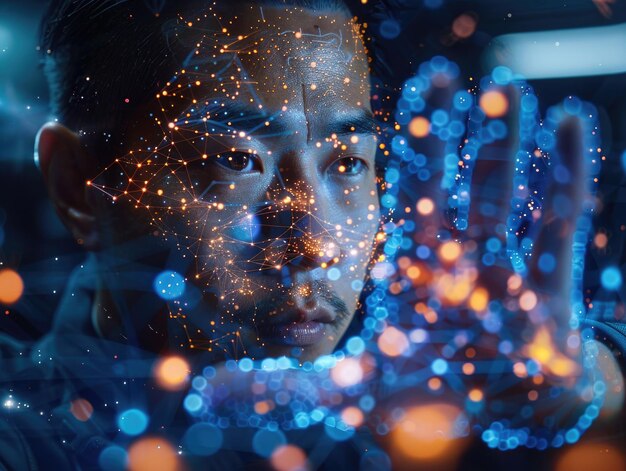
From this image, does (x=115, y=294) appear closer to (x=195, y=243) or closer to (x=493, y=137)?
(x=195, y=243)

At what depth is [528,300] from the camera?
1.00 metres

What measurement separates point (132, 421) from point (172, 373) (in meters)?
0.10

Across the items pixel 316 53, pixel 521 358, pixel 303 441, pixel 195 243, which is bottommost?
pixel 303 441

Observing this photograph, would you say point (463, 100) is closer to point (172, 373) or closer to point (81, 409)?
Answer: point (172, 373)

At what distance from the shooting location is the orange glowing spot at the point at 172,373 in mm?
939

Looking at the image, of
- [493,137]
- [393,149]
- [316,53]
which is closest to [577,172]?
[493,137]

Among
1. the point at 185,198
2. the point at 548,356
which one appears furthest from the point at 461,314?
the point at 185,198

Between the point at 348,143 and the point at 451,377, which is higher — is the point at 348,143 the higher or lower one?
the higher one

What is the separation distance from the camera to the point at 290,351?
0.96m

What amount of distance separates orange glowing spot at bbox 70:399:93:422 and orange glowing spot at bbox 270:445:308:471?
293 millimetres

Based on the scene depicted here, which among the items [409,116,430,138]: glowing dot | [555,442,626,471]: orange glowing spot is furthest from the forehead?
[555,442,626,471]: orange glowing spot

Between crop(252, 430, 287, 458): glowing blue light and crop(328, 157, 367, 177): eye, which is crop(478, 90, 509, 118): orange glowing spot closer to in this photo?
crop(328, 157, 367, 177): eye

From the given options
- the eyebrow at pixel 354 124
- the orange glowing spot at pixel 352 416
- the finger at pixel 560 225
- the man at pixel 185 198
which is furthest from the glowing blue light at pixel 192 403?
the finger at pixel 560 225

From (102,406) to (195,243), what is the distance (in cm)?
30
